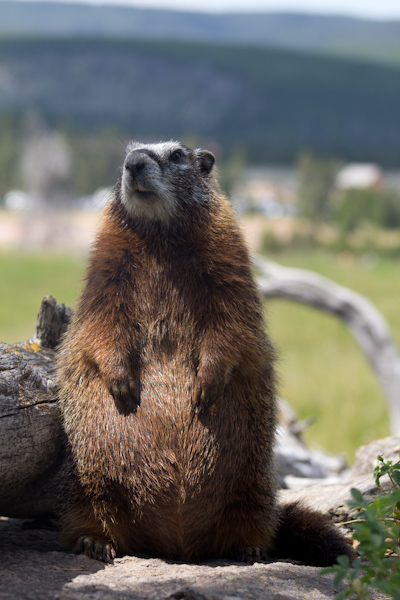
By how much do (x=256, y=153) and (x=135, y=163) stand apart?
2882 inches

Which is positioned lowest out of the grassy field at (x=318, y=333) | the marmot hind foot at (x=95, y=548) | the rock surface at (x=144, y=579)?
the rock surface at (x=144, y=579)

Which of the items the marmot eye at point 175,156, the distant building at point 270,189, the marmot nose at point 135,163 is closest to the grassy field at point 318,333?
the marmot nose at point 135,163

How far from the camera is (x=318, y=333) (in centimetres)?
2555

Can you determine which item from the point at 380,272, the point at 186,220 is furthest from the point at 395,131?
the point at 186,220

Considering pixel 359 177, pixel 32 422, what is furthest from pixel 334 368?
pixel 359 177

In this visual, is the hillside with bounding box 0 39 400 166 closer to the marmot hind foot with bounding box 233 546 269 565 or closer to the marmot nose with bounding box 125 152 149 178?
the marmot nose with bounding box 125 152 149 178

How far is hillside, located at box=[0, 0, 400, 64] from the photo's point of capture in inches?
5610

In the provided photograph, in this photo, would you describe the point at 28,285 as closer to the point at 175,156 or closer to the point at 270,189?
the point at 175,156

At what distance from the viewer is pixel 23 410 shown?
3.76 meters

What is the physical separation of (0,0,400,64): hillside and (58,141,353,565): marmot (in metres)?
144

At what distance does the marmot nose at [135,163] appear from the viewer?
161 inches

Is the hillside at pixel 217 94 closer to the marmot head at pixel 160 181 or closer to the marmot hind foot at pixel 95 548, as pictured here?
the marmot head at pixel 160 181

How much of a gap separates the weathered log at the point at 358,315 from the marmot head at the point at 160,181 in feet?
16.6

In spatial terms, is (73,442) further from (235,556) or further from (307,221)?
(307,221)
